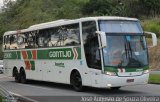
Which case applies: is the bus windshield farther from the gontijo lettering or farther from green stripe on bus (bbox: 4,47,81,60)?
the gontijo lettering

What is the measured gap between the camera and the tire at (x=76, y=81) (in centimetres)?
2210

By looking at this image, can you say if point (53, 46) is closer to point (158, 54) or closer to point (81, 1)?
point (158, 54)

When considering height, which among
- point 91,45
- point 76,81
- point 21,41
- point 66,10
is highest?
point 66,10

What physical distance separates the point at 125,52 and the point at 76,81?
3.19m

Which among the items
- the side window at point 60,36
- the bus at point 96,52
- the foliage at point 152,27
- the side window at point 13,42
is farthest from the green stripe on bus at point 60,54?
the foliage at point 152,27

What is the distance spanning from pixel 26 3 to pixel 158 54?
5420 centimetres

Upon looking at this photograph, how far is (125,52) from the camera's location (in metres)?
20.4

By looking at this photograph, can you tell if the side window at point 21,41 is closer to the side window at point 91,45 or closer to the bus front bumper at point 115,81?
the side window at point 91,45

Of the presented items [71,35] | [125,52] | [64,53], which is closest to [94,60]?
[125,52]

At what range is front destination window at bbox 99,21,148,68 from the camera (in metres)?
20.2

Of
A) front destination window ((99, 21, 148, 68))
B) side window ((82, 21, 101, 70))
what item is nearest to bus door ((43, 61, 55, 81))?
side window ((82, 21, 101, 70))

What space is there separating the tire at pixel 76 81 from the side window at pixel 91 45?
127 centimetres

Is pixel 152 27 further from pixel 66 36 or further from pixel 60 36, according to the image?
pixel 66 36

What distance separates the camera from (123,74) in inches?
790
